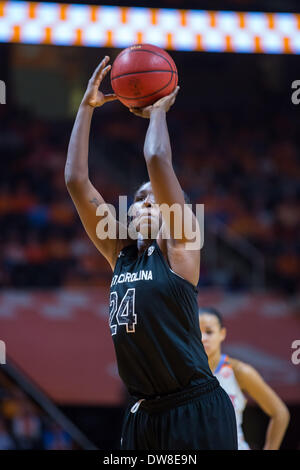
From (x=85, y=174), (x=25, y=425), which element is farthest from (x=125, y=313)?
(x=25, y=425)

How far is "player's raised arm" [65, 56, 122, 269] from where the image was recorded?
2.83 meters

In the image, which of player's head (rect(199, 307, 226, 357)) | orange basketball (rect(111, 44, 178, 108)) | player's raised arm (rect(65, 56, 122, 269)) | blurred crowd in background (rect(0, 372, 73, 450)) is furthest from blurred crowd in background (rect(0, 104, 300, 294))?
orange basketball (rect(111, 44, 178, 108))

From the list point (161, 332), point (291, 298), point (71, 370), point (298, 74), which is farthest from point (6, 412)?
point (298, 74)

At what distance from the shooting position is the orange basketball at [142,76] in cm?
277

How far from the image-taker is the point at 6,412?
5.89 m

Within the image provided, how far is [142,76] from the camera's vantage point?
2.81 m

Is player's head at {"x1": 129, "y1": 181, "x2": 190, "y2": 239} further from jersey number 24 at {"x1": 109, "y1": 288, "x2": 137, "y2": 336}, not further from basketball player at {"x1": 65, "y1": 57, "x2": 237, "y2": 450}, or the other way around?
jersey number 24 at {"x1": 109, "y1": 288, "x2": 137, "y2": 336}

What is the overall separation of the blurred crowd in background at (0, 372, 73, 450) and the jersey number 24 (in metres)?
3.05

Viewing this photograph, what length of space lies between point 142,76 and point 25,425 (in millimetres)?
4114

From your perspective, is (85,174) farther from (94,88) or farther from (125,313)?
(125,313)

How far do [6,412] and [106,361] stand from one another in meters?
1.20

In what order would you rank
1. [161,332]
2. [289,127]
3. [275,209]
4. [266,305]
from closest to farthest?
1. [161,332]
2. [266,305]
3. [275,209]
4. [289,127]

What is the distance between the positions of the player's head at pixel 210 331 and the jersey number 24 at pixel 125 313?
60.9 inches
